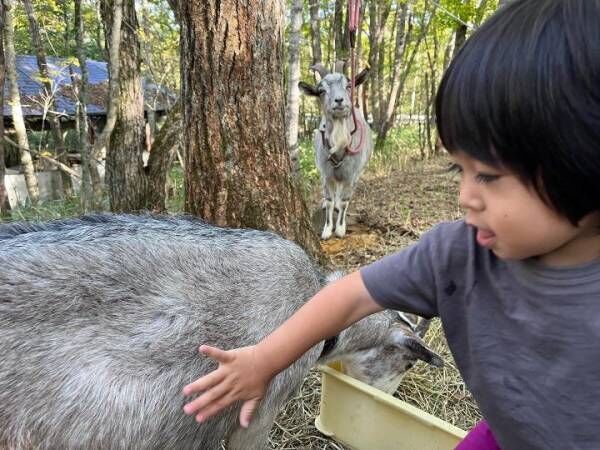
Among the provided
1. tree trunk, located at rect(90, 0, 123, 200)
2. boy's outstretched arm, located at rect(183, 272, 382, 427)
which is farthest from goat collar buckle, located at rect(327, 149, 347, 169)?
boy's outstretched arm, located at rect(183, 272, 382, 427)

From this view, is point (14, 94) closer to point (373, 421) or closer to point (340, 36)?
point (373, 421)

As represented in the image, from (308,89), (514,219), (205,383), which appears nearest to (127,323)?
(205,383)

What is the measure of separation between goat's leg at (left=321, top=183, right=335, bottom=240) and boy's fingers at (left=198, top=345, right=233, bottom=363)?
15.9 ft

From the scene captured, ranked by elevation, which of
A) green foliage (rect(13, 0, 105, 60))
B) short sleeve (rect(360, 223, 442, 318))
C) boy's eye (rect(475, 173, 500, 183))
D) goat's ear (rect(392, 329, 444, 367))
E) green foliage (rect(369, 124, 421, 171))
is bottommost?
green foliage (rect(369, 124, 421, 171))

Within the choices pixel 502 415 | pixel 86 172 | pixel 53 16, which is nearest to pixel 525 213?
pixel 502 415

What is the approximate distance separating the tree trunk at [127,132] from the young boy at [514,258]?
4.00m

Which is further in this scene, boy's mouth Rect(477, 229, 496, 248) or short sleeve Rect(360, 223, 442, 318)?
short sleeve Rect(360, 223, 442, 318)

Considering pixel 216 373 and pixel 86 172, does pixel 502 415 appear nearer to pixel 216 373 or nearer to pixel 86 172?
pixel 216 373

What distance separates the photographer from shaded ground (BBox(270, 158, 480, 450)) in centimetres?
298

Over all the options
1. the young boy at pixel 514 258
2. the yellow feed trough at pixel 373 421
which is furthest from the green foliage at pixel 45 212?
the young boy at pixel 514 258

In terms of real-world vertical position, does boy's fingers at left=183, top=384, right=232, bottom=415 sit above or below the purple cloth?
above

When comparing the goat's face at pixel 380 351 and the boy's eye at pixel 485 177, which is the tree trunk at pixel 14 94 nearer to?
the goat's face at pixel 380 351

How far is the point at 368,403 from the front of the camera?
2.65 m

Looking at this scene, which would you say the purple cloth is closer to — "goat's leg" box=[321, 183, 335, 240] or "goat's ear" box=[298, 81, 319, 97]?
"goat's leg" box=[321, 183, 335, 240]
